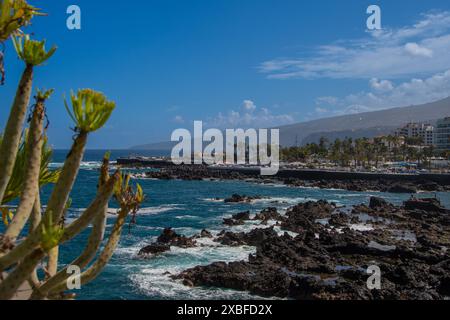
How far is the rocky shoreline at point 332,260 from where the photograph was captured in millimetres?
22484

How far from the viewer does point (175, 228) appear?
138 ft

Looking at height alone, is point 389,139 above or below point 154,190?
above

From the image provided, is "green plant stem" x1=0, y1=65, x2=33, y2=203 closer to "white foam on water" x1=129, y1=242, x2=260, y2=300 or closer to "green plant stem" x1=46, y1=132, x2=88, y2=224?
"green plant stem" x1=46, y1=132, x2=88, y2=224

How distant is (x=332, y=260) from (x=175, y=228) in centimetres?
1720

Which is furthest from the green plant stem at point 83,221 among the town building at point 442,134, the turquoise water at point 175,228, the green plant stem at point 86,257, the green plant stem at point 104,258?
the town building at point 442,134

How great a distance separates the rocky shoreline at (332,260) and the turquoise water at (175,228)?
1267 mm

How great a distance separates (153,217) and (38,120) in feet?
144

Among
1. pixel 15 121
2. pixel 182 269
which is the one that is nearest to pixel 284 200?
pixel 182 269

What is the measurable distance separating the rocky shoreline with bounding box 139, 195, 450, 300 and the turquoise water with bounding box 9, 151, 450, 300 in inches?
49.9

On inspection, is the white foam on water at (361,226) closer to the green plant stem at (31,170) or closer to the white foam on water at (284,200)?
the white foam on water at (284,200)

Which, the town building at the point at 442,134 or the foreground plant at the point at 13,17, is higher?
Answer: the town building at the point at 442,134
